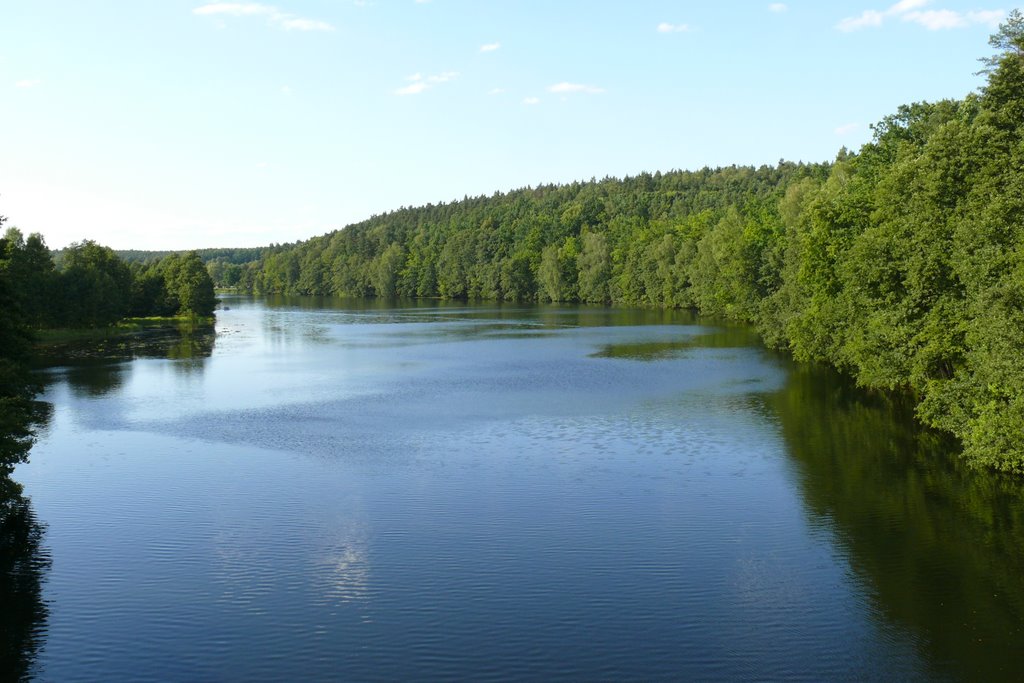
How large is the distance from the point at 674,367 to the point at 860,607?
3773 centimetres

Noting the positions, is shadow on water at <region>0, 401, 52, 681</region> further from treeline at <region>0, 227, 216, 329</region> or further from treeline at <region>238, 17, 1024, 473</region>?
treeline at <region>0, 227, 216, 329</region>

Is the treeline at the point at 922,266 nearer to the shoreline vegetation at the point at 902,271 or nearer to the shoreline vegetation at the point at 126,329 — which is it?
the shoreline vegetation at the point at 902,271

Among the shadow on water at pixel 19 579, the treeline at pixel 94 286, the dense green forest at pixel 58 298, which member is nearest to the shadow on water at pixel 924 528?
the shadow on water at pixel 19 579

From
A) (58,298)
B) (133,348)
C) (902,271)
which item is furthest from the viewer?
(58,298)

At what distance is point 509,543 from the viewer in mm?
21859

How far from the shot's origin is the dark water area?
16.1 m

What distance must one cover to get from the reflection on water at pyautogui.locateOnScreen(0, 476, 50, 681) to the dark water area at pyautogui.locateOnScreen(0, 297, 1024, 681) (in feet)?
0.24

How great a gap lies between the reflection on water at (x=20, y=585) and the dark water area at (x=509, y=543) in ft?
0.24

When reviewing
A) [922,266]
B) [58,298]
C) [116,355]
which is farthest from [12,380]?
[58,298]

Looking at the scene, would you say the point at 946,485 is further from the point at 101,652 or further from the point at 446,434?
the point at 101,652

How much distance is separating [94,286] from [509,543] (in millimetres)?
71464

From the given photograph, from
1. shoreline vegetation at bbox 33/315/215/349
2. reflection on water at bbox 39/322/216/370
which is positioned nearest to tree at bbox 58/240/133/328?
shoreline vegetation at bbox 33/315/215/349

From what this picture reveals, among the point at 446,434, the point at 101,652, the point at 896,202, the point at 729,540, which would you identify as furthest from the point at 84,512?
the point at 896,202

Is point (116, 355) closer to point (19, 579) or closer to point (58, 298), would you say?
point (58, 298)
